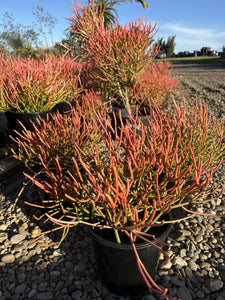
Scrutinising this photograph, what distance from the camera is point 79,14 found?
333cm

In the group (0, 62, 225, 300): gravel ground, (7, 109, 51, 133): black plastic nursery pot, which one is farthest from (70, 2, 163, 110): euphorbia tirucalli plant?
(0, 62, 225, 300): gravel ground

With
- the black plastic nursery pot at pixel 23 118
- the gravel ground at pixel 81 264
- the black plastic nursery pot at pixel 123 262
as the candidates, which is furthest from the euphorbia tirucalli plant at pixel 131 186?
the black plastic nursery pot at pixel 23 118

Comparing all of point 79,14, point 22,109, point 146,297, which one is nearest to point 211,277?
point 146,297

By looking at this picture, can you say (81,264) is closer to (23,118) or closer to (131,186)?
(131,186)

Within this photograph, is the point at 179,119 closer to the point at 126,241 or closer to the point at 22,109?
the point at 126,241

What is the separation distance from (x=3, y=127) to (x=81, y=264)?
8.42 ft

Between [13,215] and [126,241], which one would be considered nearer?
[126,241]

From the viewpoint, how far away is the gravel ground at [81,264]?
61.8 inches

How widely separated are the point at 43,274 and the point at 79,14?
3447 mm

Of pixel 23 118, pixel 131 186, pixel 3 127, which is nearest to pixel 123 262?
pixel 131 186

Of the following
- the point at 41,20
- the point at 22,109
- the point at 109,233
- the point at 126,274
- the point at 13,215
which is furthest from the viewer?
the point at 41,20

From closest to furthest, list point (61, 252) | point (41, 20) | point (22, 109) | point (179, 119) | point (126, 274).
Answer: point (126, 274) < point (61, 252) < point (179, 119) < point (22, 109) < point (41, 20)

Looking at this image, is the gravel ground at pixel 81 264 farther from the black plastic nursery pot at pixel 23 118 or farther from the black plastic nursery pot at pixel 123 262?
the black plastic nursery pot at pixel 23 118

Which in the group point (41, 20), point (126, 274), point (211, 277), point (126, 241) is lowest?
point (211, 277)
